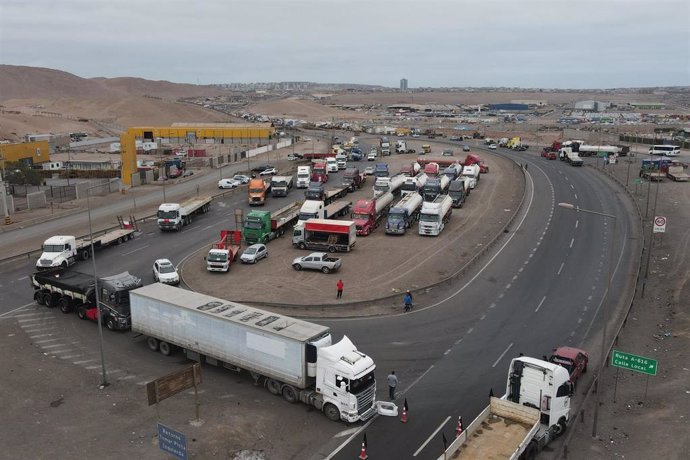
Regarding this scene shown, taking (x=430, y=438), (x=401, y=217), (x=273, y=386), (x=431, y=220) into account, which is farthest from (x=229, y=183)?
(x=430, y=438)

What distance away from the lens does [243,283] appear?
3909 cm

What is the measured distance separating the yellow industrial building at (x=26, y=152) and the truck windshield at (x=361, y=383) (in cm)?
7470

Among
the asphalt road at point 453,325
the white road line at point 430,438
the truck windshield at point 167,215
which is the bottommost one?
the white road line at point 430,438

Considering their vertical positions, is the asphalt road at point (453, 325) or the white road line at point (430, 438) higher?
the asphalt road at point (453, 325)

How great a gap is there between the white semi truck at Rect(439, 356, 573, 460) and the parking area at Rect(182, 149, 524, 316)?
1288 cm

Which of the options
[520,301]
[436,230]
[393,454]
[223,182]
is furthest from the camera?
[223,182]

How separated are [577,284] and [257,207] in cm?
3529

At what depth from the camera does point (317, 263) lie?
41.4m

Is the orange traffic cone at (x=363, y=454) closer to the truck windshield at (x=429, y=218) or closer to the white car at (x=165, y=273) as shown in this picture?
the white car at (x=165, y=273)

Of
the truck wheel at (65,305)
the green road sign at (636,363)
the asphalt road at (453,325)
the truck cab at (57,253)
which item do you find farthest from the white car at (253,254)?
the green road sign at (636,363)

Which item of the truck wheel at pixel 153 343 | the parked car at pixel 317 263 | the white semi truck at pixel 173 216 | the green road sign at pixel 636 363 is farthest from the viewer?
the white semi truck at pixel 173 216

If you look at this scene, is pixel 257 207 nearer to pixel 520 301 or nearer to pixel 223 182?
pixel 223 182

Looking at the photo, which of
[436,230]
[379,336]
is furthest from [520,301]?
[436,230]

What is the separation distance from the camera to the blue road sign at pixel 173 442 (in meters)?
17.7
